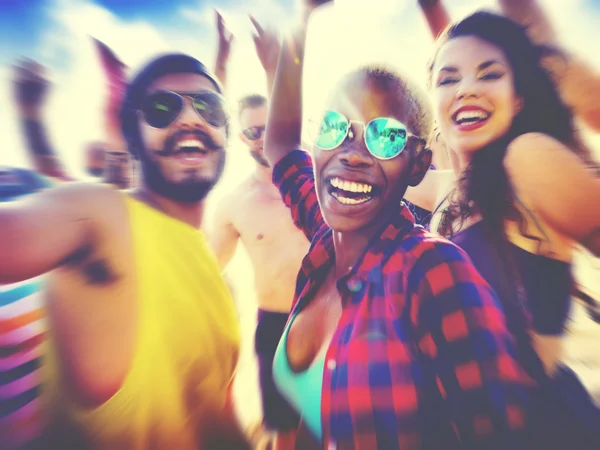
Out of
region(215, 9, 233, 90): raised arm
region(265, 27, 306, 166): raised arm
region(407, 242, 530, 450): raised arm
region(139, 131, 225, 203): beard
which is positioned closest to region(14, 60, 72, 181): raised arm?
region(139, 131, 225, 203): beard

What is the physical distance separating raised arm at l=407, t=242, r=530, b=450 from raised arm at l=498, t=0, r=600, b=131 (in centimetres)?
77

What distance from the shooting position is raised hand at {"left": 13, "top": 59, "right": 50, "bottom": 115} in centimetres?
141

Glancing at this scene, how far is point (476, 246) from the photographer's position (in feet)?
4.18

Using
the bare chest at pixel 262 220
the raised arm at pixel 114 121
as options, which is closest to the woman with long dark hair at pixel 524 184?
the bare chest at pixel 262 220

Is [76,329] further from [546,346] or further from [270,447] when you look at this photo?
[546,346]

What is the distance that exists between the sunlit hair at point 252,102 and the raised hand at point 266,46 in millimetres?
103

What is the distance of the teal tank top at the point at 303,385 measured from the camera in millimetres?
1146

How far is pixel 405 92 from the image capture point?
1.20 meters

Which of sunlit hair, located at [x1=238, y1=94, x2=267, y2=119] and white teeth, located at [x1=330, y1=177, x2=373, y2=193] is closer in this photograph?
white teeth, located at [x1=330, y1=177, x2=373, y2=193]

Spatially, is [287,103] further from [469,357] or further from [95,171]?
[469,357]

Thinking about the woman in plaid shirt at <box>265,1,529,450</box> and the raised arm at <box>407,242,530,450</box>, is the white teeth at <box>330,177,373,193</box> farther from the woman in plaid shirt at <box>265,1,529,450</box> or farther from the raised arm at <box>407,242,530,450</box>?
the raised arm at <box>407,242,530,450</box>

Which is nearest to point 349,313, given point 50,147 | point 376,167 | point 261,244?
point 376,167

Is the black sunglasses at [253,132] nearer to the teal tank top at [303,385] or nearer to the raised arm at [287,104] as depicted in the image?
the raised arm at [287,104]

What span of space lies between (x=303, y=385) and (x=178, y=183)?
Result: 804 mm
